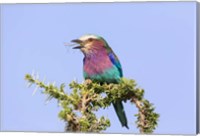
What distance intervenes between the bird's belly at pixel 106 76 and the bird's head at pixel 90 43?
0.31 feet

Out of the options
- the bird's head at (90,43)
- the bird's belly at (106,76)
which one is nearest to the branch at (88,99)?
the bird's belly at (106,76)

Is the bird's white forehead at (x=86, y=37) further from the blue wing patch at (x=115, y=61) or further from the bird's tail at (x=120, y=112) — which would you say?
the bird's tail at (x=120, y=112)

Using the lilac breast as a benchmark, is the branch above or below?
below

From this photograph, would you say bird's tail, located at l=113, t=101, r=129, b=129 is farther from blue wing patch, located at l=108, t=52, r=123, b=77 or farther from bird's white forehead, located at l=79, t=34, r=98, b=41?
bird's white forehead, located at l=79, t=34, r=98, b=41

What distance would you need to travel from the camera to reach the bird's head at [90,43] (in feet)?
10.6

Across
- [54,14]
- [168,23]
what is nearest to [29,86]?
[54,14]

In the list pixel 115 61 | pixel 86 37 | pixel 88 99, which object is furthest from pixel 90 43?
pixel 88 99

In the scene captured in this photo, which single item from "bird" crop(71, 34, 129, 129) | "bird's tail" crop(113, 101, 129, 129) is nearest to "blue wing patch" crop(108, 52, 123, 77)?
"bird" crop(71, 34, 129, 129)

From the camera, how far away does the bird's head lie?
10.6 feet

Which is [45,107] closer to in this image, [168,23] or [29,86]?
[29,86]

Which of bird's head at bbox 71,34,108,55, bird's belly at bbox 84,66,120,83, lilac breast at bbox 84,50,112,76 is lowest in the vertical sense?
bird's belly at bbox 84,66,120,83

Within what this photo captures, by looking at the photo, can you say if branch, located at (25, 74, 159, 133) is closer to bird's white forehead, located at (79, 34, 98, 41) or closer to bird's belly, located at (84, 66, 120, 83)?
bird's belly, located at (84, 66, 120, 83)

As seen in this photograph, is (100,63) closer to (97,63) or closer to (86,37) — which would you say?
(97,63)

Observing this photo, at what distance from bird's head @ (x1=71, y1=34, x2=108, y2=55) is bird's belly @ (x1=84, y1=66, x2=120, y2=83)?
0.10 m
